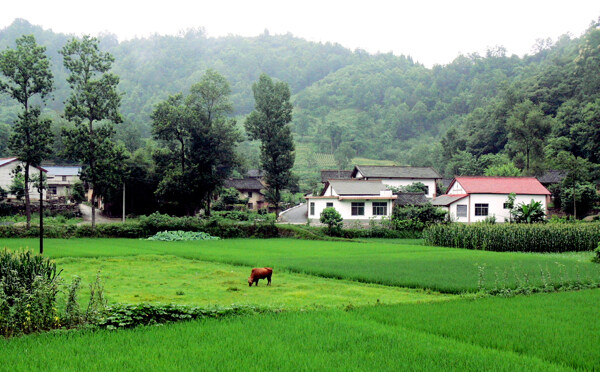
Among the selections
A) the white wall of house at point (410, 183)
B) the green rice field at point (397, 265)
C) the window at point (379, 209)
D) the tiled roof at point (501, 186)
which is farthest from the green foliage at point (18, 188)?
the tiled roof at point (501, 186)

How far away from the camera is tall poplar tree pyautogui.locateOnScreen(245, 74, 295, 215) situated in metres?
46.9

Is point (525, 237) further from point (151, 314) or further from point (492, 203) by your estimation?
point (151, 314)

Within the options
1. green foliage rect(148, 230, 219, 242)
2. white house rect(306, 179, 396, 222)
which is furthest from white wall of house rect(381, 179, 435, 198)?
green foliage rect(148, 230, 219, 242)

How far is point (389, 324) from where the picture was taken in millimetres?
9352

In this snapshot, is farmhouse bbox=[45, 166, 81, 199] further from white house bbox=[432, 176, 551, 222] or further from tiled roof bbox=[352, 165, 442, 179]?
white house bbox=[432, 176, 551, 222]

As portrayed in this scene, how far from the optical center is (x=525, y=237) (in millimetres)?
28938

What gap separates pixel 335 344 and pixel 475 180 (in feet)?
133

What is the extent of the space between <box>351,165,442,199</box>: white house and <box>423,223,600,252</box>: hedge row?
27427mm

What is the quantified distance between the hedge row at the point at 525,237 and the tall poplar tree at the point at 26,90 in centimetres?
2862

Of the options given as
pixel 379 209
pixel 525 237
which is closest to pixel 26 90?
pixel 379 209

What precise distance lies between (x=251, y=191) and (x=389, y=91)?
77.9m

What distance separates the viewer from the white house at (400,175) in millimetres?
57969

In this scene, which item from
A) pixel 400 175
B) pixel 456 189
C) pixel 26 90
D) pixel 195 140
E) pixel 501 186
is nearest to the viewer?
pixel 26 90

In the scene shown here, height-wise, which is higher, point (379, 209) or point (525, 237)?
point (379, 209)
